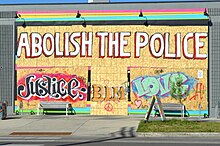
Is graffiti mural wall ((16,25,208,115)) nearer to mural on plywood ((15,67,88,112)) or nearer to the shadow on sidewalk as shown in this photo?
mural on plywood ((15,67,88,112))

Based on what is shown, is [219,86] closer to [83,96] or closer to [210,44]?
[210,44]

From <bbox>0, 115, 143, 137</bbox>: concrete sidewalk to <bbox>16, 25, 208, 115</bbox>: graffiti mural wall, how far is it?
Result: 104 inches

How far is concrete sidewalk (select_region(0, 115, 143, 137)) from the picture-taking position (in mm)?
17188

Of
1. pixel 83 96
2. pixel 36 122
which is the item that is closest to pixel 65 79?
pixel 83 96

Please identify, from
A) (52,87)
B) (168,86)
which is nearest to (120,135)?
(168,86)

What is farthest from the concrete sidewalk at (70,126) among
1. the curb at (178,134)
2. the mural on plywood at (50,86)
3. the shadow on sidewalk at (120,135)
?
the mural on plywood at (50,86)

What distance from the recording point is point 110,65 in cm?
2494

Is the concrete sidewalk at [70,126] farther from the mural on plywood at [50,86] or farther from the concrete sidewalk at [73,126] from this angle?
the mural on plywood at [50,86]

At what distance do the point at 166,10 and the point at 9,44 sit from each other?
374 inches

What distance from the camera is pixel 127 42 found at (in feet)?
81.6

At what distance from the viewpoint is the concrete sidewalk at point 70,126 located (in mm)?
17188

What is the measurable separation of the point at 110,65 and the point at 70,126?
21.6 ft

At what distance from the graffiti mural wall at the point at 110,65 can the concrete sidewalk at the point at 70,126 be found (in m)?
2.63

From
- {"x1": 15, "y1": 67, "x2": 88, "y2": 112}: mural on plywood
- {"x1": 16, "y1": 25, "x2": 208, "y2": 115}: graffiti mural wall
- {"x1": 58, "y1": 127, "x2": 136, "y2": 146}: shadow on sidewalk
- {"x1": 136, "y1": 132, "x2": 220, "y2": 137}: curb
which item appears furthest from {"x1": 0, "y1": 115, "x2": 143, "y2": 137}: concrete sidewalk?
{"x1": 16, "y1": 25, "x2": 208, "y2": 115}: graffiti mural wall
